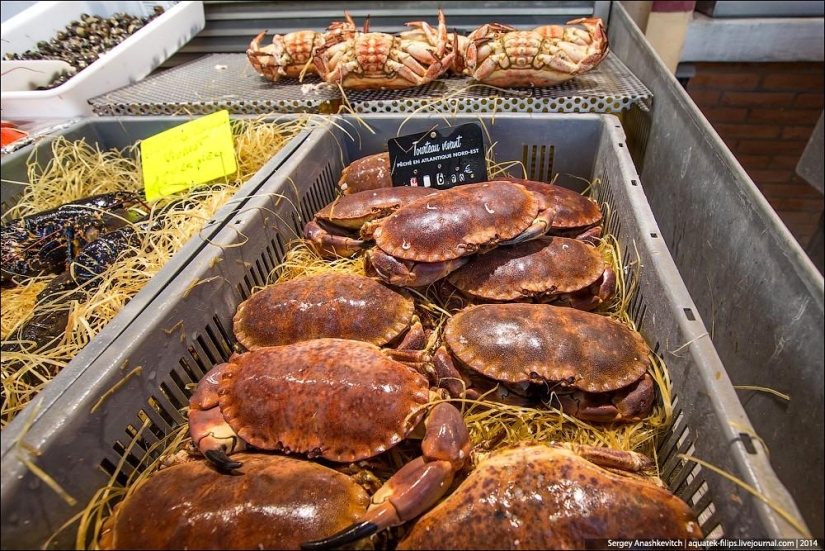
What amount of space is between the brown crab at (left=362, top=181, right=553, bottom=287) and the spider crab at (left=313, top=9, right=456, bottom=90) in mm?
1211

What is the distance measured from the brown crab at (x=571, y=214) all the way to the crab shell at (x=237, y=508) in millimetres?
1332

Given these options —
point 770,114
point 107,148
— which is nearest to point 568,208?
point 107,148

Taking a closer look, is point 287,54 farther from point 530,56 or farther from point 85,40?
point 85,40

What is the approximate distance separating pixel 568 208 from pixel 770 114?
Answer: 3805 mm

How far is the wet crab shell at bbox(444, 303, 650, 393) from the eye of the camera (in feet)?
4.56

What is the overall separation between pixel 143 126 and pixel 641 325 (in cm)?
281

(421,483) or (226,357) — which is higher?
(421,483)

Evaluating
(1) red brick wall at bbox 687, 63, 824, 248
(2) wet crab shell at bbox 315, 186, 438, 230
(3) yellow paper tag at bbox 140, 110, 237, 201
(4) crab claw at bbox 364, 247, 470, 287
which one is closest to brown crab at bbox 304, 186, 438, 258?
(2) wet crab shell at bbox 315, 186, 438, 230

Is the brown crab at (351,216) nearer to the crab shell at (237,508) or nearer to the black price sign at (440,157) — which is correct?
the black price sign at (440,157)

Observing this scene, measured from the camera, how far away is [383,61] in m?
2.58

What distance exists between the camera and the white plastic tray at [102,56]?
2.71 metres

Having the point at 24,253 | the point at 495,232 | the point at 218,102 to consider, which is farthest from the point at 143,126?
the point at 495,232

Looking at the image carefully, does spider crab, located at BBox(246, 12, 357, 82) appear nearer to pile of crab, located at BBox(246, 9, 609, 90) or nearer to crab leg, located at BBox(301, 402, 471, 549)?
pile of crab, located at BBox(246, 9, 609, 90)

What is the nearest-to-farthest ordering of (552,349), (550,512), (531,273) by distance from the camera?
(550,512) < (552,349) < (531,273)
